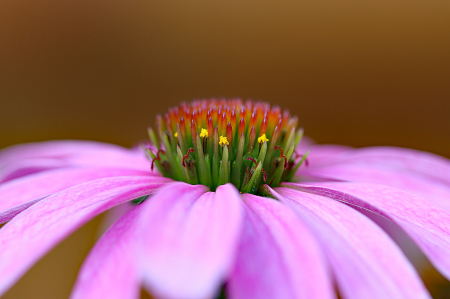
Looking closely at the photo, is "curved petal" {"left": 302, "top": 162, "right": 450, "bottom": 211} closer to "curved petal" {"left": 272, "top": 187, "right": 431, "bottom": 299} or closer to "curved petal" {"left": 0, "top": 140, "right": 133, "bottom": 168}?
"curved petal" {"left": 272, "top": 187, "right": 431, "bottom": 299}

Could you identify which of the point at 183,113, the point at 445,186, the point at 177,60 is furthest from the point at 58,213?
the point at 177,60

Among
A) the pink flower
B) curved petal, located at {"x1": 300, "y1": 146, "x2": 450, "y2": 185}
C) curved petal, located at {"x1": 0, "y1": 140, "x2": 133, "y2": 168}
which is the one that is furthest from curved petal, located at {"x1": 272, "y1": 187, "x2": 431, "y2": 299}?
curved petal, located at {"x1": 0, "y1": 140, "x2": 133, "y2": 168}

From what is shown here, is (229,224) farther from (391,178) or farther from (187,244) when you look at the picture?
(391,178)

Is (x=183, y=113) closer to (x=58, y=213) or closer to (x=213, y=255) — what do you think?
(x=58, y=213)

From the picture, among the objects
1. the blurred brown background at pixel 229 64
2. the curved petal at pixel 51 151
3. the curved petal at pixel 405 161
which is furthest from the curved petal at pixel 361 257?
the blurred brown background at pixel 229 64

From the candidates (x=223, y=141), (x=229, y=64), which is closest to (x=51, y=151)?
(x=223, y=141)

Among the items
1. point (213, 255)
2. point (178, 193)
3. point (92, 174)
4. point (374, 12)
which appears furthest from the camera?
point (374, 12)

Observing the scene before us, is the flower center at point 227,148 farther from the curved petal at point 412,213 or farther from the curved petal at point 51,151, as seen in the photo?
the curved petal at point 51,151
